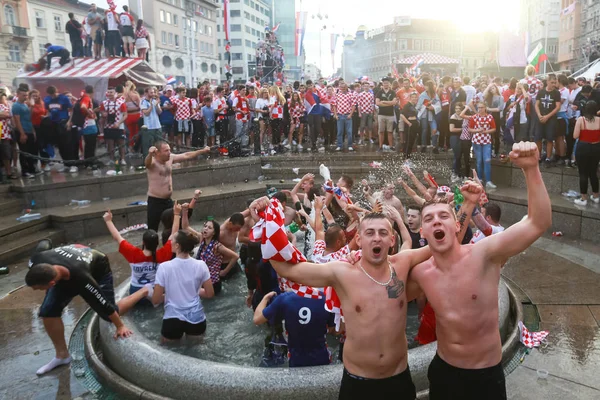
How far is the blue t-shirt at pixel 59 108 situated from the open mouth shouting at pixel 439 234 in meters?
11.3

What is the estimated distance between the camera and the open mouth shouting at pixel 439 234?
297 centimetres

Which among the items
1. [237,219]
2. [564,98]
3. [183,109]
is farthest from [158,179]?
[564,98]

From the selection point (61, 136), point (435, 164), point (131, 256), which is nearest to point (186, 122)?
point (61, 136)

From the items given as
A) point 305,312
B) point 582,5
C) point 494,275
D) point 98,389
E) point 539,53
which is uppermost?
point 582,5

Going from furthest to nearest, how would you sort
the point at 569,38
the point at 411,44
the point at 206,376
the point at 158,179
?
the point at 411,44
the point at 569,38
the point at 158,179
the point at 206,376

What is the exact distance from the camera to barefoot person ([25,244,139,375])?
14.8ft

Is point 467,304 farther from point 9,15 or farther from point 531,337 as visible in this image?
point 9,15

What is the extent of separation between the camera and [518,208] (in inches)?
389

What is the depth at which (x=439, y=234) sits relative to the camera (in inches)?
117

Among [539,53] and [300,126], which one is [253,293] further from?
[539,53]

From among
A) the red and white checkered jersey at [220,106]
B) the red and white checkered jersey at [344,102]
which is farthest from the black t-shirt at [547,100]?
the red and white checkered jersey at [220,106]

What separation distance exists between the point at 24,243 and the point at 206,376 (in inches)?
241

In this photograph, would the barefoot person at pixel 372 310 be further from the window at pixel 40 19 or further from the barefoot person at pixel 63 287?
the window at pixel 40 19

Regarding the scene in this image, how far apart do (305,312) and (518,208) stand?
7.35 m
